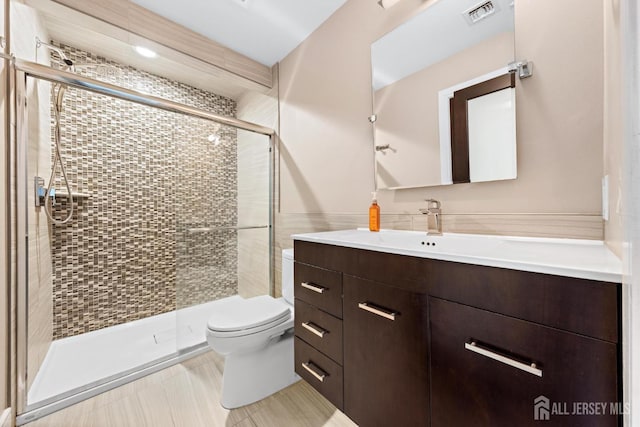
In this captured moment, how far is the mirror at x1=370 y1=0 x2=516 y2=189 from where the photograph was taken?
43.3 inches

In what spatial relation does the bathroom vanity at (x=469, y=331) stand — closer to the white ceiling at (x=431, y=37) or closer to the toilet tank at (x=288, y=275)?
the toilet tank at (x=288, y=275)

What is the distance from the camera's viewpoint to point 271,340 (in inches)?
61.3

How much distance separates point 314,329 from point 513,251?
0.87 meters

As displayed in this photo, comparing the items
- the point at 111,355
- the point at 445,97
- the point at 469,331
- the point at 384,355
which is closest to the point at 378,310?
the point at 384,355

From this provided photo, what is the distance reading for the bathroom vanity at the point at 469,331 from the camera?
0.55 metres

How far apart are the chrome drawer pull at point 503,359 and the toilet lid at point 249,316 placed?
41.7 inches

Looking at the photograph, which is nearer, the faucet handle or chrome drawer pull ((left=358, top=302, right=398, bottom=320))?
chrome drawer pull ((left=358, top=302, right=398, bottom=320))

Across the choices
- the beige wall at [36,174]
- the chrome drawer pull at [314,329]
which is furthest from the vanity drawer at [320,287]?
the beige wall at [36,174]

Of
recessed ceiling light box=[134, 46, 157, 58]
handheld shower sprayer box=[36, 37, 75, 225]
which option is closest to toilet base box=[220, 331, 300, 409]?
handheld shower sprayer box=[36, 37, 75, 225]

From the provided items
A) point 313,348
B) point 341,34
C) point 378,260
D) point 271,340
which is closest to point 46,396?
point 271,340

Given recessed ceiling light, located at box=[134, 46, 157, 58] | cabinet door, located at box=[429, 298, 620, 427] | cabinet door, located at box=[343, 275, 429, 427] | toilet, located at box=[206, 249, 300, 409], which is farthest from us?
recessed ceiling light, located at box=[134, 46, 157, 58]

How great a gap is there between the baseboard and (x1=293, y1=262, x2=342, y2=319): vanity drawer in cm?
140

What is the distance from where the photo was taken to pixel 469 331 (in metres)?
0.72

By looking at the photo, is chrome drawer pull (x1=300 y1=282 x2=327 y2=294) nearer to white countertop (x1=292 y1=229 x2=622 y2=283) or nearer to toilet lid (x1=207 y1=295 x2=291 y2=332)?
white countertop (x1=292 y1=229 x2=622 y2=283)
